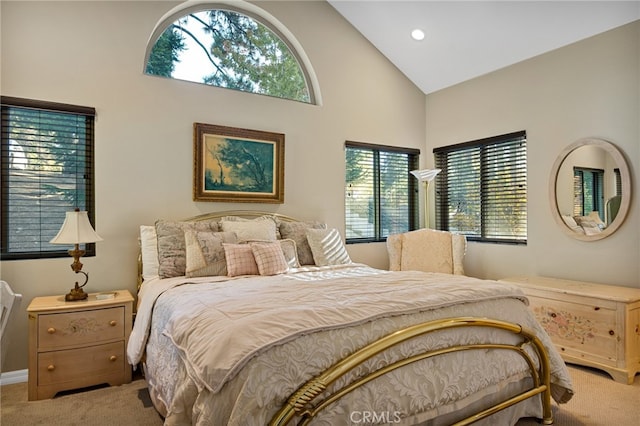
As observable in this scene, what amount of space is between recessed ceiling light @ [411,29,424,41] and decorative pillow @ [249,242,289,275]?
2793 mm

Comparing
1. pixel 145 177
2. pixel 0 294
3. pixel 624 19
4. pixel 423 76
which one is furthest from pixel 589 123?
pixel 0 294

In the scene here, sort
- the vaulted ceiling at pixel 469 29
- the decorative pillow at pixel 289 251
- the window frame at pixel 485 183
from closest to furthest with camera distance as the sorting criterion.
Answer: the decorative pillow at pixel 289 251 < the vaulted ceiling at pixel 469 29 < the window frame at pixel 485 183

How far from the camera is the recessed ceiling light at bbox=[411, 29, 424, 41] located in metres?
4.20

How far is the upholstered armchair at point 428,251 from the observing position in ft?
13.9

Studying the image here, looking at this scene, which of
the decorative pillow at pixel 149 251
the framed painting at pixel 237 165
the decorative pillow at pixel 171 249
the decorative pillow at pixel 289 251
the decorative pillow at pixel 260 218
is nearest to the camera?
the decorative pillow at pixel 171 249

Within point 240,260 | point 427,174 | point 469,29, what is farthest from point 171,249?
point 469,29

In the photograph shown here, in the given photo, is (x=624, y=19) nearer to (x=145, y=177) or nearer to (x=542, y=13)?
(x=542, y=13)

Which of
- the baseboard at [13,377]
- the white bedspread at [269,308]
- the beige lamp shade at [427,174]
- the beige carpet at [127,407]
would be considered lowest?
the beige carpet at [127,407]

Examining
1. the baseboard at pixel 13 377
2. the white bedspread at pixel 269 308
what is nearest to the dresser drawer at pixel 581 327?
the white bedspread at pixel 269 308

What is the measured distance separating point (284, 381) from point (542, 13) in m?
3.73

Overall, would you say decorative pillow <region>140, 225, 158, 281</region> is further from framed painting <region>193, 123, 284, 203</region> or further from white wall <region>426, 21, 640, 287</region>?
white wall <region>426, 21, 640, 287</region>

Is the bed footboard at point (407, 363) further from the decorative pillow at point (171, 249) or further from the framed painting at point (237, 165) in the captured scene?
the framed painting at point (237, 165)

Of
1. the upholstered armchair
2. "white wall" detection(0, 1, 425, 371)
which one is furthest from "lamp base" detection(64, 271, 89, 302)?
the upholstered armchair

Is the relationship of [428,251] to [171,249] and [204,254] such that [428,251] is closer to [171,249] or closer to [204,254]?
[204,254]
